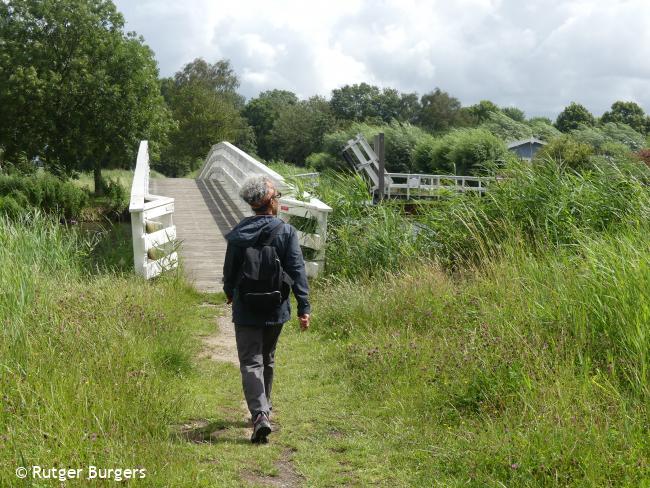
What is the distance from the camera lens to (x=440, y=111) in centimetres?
7612

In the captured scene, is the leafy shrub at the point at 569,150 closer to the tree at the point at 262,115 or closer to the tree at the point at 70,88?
the tree at the point at 70,88

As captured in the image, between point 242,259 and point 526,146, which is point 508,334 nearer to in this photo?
point 242,259

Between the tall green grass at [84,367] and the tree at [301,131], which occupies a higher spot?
the tree at [301,131]

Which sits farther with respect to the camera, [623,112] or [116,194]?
[623,112]

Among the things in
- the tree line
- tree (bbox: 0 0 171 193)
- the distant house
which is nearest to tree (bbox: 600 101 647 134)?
the distant house

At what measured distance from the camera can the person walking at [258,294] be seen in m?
5.61

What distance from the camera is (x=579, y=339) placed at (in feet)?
18.4

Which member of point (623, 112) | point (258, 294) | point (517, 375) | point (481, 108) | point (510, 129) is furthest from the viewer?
point (481, 108)

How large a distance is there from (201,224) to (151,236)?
4.93m

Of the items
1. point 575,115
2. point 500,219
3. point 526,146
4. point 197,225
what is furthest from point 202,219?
point 575,115

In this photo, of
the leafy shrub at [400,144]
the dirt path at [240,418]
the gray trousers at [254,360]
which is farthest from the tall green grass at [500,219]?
the leafy shrub at [400,144]

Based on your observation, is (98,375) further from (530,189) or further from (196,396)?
(530,189)

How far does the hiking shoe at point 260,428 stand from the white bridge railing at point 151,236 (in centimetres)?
497

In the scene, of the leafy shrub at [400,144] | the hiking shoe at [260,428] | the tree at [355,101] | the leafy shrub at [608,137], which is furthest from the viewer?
the tree at [355,101]
